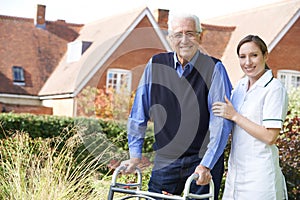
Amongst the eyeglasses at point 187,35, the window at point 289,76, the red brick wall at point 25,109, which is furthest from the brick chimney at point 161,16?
the eyeglasses at point 187,35

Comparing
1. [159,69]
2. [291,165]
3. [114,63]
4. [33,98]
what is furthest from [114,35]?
[159,69]

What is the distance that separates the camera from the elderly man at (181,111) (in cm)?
363

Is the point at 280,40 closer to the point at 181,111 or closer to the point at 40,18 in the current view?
the point at 40,18

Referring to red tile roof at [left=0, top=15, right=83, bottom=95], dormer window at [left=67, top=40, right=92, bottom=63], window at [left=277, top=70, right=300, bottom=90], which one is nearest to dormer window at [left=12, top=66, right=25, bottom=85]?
red tile roof at [left=0, top=15, right=83, bottom=95]

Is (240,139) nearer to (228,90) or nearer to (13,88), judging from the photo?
(228,90)

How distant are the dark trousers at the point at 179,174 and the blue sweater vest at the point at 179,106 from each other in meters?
0.04

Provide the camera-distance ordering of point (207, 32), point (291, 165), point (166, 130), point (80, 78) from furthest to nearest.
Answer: point (207, 32), point (80, 78), point (291, 165), point (166, 130)

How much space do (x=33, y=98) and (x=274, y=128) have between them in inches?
777

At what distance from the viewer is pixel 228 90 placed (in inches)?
145

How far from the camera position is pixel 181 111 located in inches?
148

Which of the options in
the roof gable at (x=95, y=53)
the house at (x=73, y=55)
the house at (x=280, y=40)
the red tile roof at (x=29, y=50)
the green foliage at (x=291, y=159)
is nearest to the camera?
the green foliage at (x=291, y=159)

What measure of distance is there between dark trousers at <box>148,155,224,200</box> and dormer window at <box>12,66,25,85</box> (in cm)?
1890

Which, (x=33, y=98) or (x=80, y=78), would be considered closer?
(x=80, y=78)

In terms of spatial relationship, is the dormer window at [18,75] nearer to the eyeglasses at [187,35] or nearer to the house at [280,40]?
the house at [280,40]
